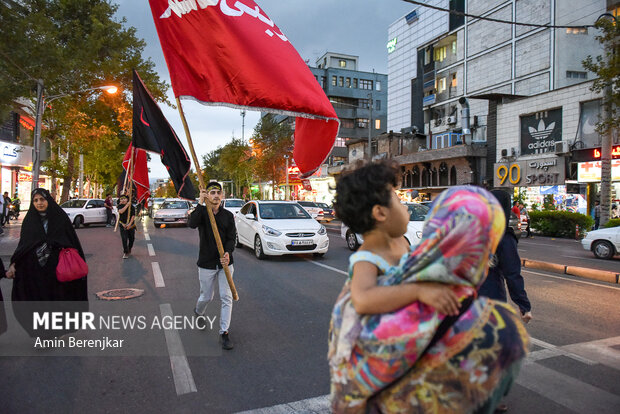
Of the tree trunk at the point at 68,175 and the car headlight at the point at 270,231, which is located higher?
the tree trunk at the point at 68,175

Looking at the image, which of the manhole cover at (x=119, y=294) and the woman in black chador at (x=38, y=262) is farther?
the manhole cover at (x=119, y=294)

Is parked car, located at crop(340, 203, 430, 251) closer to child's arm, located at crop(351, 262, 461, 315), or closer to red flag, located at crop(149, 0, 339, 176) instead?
red flag, located at crop(149, 0, 339, 176)

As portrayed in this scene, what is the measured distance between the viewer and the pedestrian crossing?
11.3ft

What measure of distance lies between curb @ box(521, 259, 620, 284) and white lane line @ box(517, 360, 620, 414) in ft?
21.3

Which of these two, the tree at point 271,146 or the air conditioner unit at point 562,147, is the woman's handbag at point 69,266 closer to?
the air conditioner unit at point 562,147

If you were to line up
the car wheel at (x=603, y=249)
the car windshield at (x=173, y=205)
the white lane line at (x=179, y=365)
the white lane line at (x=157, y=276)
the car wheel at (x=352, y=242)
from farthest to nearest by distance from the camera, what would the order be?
the car windshield at (x=173, y=205)
the car wheel at (x=352, y=242)
the car wheel at (x=603, y=249)
the white lane line at (x=157, y=276)
the white lane line at (x=179, y=365)

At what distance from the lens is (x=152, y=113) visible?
496 centimetres

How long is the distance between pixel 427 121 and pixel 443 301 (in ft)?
149

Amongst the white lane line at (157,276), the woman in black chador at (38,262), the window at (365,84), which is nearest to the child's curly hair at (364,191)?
the woman in black chador at (38,262)

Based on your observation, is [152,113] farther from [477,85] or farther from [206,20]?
[477,85]

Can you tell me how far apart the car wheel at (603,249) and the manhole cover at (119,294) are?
13.1 meters

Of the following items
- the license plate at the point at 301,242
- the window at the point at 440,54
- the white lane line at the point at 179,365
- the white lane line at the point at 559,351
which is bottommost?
the white lane line at the point at 559,351

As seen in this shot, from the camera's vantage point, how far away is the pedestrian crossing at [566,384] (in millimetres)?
3432

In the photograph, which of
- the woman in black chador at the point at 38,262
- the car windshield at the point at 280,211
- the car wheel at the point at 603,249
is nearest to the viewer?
the woman in black chador at the point at 38,262
